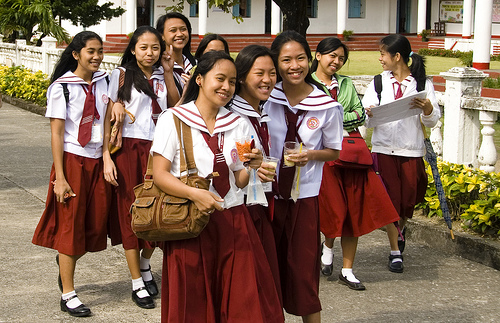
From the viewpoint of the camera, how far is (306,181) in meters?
3.91

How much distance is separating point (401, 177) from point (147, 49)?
2146 millimetres

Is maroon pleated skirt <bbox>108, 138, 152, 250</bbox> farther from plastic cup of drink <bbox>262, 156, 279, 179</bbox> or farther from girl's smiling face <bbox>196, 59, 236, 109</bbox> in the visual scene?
plastic cup of drink <bbox>262, 156, 279, 179</bbox>

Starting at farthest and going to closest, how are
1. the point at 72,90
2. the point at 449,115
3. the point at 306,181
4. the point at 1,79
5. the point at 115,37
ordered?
Answer: the point at 115,37 → the point at 1,79 → the point at 449,115 → the point at 72,90 → the point at 306,181

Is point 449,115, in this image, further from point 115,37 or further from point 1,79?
point 115,37

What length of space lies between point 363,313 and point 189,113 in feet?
6.64

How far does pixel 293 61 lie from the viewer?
3779 mm

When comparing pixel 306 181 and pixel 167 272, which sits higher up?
pixel 306 181

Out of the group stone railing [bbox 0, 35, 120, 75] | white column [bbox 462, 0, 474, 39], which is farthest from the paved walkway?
white column [bbox 462, 0, 474, 39]

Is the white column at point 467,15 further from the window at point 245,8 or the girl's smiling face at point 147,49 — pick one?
the girl's smiling face at point 147,49

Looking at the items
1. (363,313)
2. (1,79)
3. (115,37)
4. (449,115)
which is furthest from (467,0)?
(363,313)

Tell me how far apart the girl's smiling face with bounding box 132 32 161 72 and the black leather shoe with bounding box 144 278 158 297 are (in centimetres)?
141

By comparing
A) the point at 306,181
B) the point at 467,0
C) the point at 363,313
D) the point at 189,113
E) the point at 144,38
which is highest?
the point at 467,0

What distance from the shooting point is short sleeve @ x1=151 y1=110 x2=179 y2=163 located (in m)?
3.31

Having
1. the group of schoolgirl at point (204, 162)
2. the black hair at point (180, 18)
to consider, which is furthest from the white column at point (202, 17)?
the group of schoolgirl at point (204, 162)
